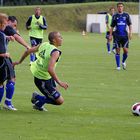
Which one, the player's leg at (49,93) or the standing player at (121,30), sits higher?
the player's leg at (49,93)

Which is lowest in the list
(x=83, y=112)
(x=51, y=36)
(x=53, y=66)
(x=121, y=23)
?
(x=121, y=23)

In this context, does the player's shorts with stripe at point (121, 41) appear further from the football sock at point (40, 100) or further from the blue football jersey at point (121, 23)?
the football sock at point (40, 100)

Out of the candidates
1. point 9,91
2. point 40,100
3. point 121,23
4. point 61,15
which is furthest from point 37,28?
point 61,15

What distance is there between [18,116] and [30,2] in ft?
258

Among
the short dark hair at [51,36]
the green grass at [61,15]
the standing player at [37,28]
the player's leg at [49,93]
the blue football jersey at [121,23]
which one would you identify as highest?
the short dark hair at [51,36]

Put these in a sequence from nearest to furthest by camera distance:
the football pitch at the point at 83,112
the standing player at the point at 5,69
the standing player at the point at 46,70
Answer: the football pitch at the point at 83,112, the standing player at the point at 46,70, the standing player at the point at 5,69

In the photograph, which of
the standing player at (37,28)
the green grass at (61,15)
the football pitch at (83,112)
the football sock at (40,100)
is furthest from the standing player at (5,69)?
the green grass at (61,15)

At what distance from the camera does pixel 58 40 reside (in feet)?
44.1

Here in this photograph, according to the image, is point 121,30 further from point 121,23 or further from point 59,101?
point 59,101

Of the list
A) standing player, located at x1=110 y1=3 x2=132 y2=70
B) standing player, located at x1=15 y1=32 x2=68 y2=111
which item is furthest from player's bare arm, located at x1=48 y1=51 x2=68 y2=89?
standing player, located at x1=110 y1=3 x2=132 y2=70

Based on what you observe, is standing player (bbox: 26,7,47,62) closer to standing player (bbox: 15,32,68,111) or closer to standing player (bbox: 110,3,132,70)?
standing player (bbox: 110,3,132,70)

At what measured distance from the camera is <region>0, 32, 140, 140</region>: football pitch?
11172 mm

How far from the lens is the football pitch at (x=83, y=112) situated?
11.2 meters

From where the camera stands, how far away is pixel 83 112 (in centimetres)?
→ 1374
